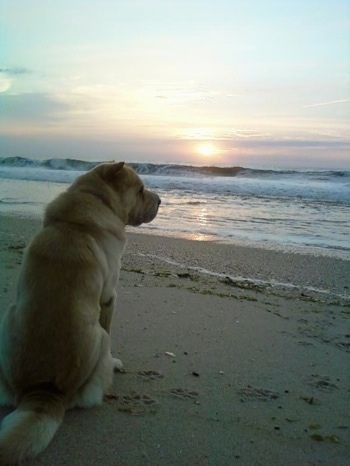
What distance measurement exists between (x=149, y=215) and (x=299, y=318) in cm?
234

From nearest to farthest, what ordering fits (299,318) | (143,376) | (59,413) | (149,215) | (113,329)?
1. (59,413)
2. (143,376)
3. (149,215)
4. (113,329)
5. (299,318)

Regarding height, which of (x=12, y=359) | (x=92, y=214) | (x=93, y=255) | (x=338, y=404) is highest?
(x=92, y=214)

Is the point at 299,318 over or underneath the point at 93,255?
underneath

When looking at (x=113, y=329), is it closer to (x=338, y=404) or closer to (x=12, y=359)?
(x=12, y=359)

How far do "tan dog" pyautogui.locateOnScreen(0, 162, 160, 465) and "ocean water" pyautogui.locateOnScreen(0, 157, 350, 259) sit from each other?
755cm

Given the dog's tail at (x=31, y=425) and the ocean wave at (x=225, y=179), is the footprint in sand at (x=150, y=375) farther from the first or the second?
the ocean wave at (x=225, y=179)

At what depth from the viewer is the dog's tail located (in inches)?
98.3

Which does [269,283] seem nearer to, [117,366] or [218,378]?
[218,378]

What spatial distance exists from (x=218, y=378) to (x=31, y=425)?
1.66 meters

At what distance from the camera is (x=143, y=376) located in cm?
383

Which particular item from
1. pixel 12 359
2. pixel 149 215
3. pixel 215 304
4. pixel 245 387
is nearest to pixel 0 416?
pixel 12 359

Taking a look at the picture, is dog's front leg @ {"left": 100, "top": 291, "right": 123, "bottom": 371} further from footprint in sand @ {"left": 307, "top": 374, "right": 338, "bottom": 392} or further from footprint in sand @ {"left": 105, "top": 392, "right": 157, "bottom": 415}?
footprint in sand @ {"left": 307, "top": 374, "right": 338, "bottom": 392}

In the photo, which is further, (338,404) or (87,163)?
(87,163)

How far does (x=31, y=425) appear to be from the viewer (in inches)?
104
